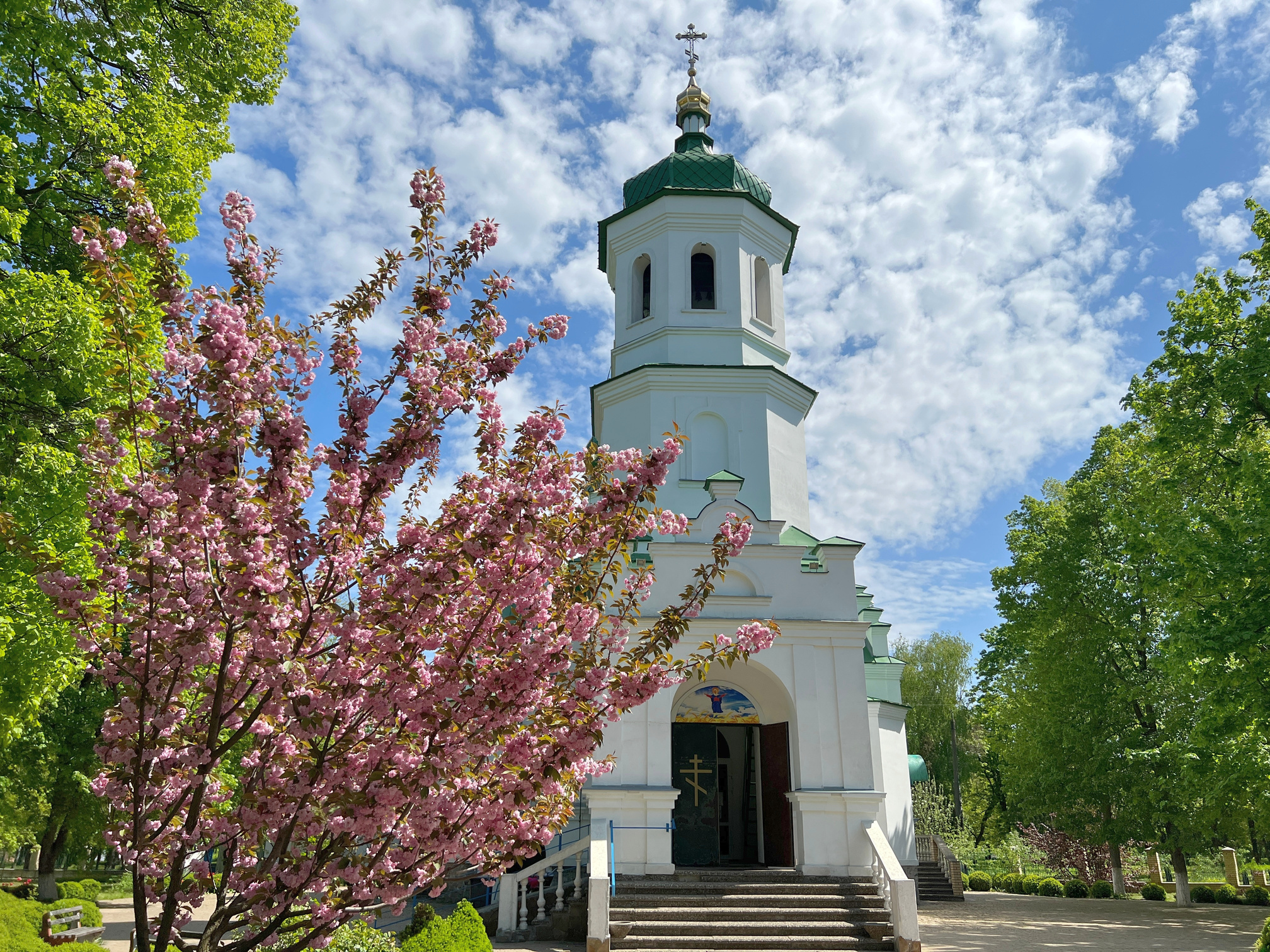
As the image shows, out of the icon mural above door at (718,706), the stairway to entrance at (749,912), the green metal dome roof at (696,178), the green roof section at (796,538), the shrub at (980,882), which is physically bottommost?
the shrub at (980,882)

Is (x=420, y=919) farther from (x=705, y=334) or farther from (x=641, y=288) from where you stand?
(x=641, y=288)

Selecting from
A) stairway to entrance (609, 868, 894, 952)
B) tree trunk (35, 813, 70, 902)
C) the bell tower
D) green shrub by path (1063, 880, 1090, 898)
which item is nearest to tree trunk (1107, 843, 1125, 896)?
green shrub by path (1063, 880, 1090, 898)

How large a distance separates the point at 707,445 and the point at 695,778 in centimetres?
647

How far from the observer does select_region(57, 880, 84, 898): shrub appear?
68.8 ft

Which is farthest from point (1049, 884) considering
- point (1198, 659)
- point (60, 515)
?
point (60, 515)

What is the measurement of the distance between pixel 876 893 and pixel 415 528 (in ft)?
36.5

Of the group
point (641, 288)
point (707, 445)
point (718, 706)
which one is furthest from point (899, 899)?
point (641, 288)

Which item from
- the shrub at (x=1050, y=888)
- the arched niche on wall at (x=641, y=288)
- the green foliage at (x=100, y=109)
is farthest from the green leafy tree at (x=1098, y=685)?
the green foliage at (x=100, y=109)

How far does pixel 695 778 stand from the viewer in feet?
50.4

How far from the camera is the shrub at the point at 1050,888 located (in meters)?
26.8

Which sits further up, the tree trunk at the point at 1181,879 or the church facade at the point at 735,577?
the church facade at the point at 735,577

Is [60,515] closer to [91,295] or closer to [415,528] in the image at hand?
Answer: [91,295]

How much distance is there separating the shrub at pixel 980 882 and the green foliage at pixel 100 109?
30.8m

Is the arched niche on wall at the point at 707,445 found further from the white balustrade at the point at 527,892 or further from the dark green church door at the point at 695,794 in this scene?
the white balustrade at the point at 527,892
